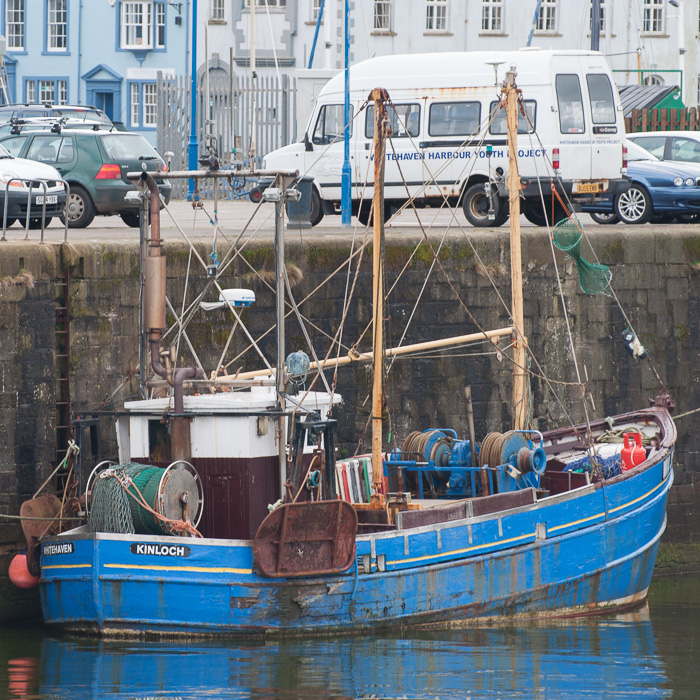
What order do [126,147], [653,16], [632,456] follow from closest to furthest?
[632,456] < [126,147] < [653,16]

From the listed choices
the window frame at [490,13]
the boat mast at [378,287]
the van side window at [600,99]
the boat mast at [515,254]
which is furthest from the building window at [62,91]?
the boat mast at [378,287]

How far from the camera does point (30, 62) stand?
137 feet

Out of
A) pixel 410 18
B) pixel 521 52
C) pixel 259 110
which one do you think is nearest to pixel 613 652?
pixel 521 52

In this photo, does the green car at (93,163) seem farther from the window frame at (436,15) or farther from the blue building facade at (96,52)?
the blue building facade at (96,52)

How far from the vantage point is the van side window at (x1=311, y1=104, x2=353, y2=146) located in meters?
19.7

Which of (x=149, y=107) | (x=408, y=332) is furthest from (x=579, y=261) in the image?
(x=149, y=107)

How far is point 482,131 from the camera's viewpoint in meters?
18.8

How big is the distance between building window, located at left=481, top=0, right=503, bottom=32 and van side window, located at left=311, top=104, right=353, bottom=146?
2113cm

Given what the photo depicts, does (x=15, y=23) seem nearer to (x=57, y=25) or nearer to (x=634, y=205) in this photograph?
(x=57, y=25)

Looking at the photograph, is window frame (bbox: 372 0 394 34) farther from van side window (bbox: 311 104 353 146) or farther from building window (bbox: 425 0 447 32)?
van side window (bbox: 311 104 353 146)

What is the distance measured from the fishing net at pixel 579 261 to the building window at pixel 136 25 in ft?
92.5

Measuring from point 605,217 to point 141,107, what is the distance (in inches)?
910

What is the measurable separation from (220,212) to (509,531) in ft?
42.2

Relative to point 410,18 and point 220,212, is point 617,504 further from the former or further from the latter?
point 410,18
